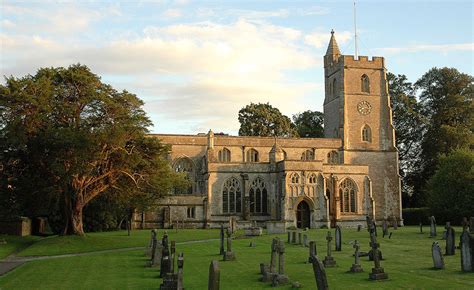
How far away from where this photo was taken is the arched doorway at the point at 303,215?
52.3 m

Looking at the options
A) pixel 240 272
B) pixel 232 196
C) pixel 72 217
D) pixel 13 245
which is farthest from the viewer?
pixel 232 196

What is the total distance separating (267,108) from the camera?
7606 cm

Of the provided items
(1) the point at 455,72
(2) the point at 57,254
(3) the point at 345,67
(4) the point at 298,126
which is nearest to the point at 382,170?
(3) the point at 345,67

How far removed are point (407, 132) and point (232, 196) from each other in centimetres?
2848

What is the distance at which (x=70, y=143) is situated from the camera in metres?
33.7

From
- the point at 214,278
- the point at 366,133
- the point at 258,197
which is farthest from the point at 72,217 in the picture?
the point at 366,133

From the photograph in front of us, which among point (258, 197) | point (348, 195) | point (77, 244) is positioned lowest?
point (77, 244)

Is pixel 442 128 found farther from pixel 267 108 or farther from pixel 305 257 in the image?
pixel 305 257

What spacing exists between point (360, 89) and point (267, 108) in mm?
16002

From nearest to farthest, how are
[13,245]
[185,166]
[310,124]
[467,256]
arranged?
[467,256] → [13,245] → [185,166] → [310,124]

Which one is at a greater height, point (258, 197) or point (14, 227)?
point (258, 197)

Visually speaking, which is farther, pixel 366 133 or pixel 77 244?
pixel 366 133

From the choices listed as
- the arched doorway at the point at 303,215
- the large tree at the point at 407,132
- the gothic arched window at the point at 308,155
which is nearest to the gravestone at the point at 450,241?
the arched doorway at the point at 303,215

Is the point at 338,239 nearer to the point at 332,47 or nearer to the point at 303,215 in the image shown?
the point at 303,215
